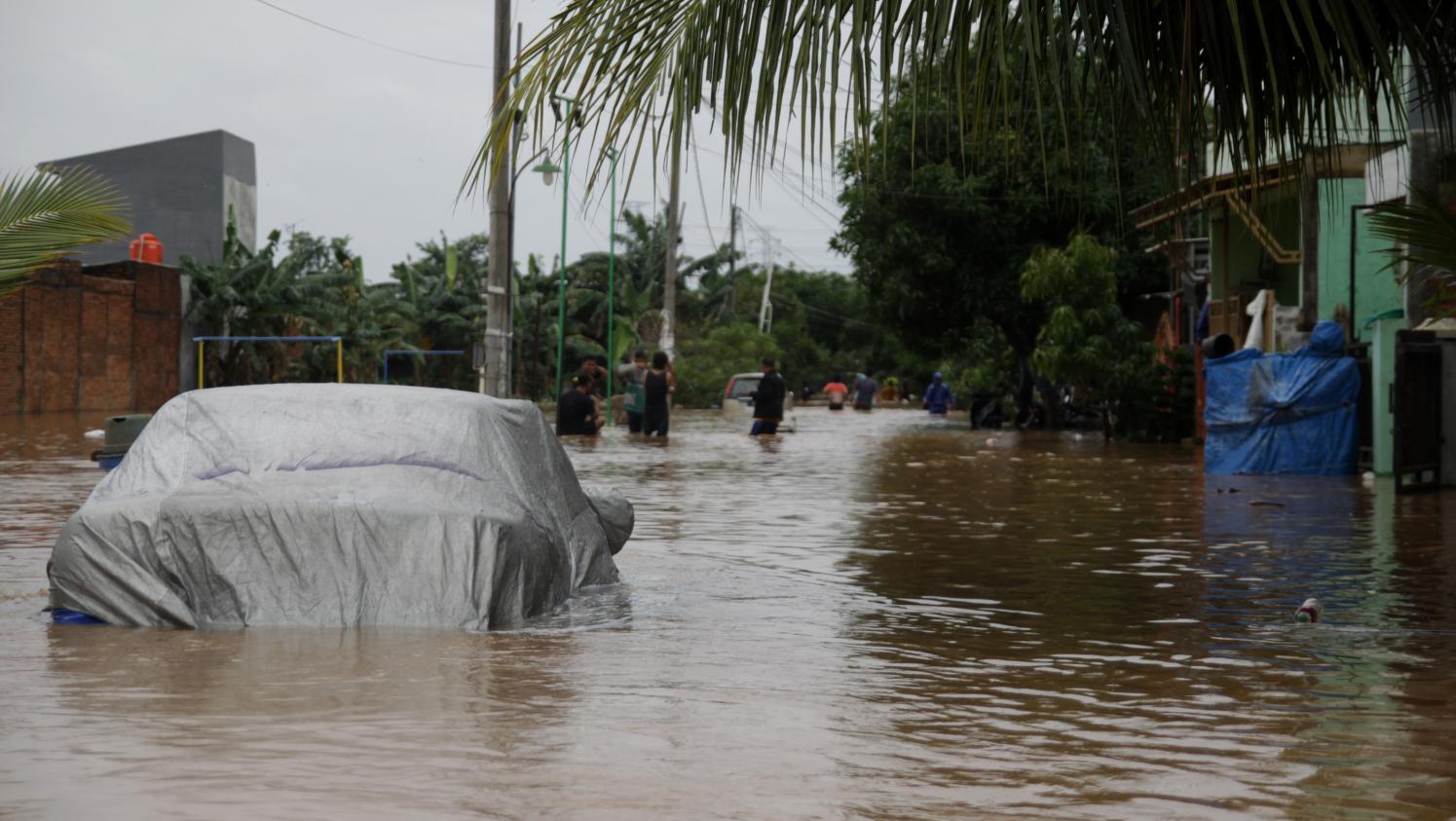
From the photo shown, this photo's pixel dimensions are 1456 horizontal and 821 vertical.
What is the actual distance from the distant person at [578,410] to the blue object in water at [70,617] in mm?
21346

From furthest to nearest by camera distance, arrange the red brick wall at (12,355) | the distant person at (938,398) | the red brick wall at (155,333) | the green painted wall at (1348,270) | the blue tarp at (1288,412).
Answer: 1. the distant person at (938,398)
2. the red brick wall at (155,333)
3. the red brick wall at (12,355)
4. the green painted wall at (1348,270)
5. the blue tarp at (1288,412)

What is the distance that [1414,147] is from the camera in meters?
18.4

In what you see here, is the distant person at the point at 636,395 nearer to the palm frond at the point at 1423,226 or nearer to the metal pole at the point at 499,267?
the metal pole at the point at 499,267

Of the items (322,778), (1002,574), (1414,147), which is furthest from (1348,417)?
(322,778)

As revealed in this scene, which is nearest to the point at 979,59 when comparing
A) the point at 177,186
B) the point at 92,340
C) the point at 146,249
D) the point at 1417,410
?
the point at 1417,410

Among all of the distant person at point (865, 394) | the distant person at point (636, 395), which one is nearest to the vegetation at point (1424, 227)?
the distant person at point (636, 395)

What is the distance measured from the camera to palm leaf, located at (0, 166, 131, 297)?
8.18 metres

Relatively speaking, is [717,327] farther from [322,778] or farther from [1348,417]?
[322,778]

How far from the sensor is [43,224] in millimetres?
8344

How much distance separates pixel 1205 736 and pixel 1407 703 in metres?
1.14

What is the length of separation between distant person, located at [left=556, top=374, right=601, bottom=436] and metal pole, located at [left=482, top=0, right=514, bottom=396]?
593 centimetres

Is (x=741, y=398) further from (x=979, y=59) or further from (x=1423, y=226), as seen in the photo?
(x=979, y=59)

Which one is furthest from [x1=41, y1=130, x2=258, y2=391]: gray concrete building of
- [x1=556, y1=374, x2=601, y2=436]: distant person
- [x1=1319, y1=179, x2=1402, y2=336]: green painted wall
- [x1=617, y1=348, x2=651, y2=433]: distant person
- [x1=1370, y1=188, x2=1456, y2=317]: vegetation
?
[x1=1370, y1=188, x2=1456, y2=317]: vegetation

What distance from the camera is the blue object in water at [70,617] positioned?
26.1ft
